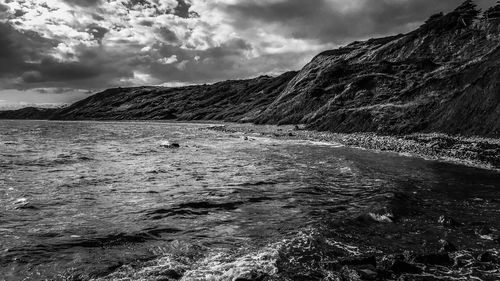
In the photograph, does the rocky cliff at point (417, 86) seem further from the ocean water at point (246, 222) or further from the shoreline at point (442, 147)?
the ocean water at point (246, 222)

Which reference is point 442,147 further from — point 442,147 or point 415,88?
point 415,88

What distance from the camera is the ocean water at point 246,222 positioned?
12.0m

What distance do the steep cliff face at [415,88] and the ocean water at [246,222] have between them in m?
19.3

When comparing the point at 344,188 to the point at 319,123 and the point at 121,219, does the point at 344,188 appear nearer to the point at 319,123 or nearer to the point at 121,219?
the point at 121,219

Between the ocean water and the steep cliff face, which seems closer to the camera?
the ocean water

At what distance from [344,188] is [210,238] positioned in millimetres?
12147

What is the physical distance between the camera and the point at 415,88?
214 feet

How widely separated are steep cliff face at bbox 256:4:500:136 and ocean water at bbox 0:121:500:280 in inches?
759

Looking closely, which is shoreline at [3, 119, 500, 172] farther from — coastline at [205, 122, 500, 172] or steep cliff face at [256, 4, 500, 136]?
steep cliff face at [256, 4, 500, 136]

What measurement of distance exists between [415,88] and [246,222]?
57511mm

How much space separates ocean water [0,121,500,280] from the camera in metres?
12.0

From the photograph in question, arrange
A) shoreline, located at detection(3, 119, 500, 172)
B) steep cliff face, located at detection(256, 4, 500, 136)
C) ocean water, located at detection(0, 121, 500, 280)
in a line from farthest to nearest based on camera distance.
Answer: steep cliff face, located at detection(256, 4, 500, 136), shoreline, located at detection(3, 119, 500, 172), ocean water, located at detection(0, 121, 500, 280)

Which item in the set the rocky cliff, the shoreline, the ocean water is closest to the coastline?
the shoreline

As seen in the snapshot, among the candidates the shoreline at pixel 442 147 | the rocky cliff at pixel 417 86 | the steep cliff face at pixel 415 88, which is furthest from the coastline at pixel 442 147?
the steep cliff face at pixel 415 88
